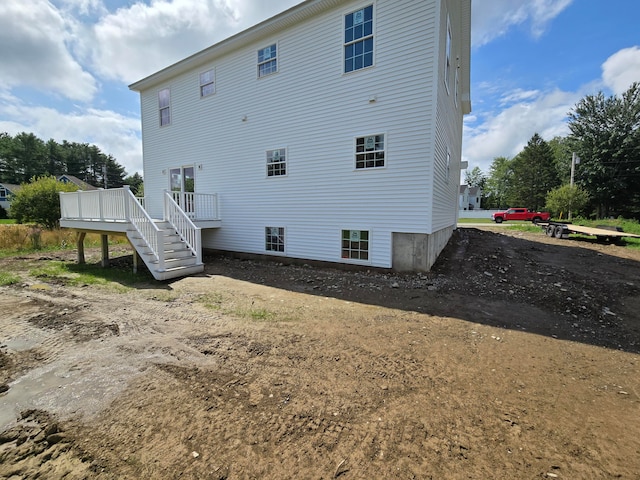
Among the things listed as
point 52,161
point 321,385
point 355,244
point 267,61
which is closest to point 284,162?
point 267,61

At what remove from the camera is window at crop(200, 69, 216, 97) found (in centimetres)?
1171

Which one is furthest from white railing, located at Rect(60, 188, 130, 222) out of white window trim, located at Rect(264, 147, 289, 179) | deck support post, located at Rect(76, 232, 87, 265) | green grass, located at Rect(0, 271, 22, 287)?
white window trim, located at Rect(264, 147, 289, 179)

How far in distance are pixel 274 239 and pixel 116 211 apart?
5048mm

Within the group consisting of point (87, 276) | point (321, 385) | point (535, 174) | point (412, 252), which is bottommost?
point (321, 385)

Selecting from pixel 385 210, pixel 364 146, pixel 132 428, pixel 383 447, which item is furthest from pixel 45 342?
pixel 364 146

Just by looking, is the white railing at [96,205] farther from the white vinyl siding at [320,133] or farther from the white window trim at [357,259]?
the white window trim at [357,259]

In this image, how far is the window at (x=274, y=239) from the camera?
10.5 m

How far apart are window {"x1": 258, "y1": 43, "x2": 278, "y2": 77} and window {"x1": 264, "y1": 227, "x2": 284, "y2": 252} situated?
5478 millimetres

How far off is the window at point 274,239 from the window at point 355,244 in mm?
2531

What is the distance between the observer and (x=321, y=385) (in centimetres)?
313

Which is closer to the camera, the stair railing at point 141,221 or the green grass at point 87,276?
the green grass at point 87,276

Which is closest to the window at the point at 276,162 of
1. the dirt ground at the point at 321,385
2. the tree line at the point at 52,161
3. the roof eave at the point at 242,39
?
the roof eave at the point at 242,39

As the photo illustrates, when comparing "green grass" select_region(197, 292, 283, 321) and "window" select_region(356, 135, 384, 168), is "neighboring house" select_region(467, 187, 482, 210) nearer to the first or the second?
"window" select_region(356, 135, 384, 168)

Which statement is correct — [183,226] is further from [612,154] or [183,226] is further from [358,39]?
[612,154]
